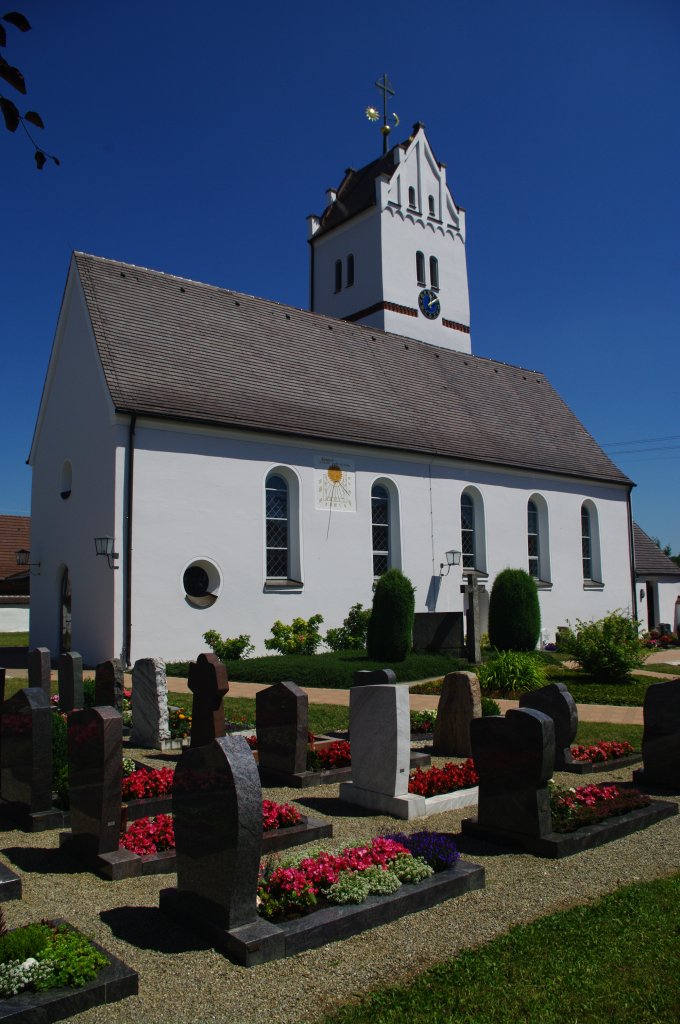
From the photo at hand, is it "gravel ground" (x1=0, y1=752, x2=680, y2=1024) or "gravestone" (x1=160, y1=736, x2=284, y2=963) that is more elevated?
"gravestone" (x1=160, y1=736, x2=284, y2=963)

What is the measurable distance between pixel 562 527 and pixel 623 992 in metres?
26.3

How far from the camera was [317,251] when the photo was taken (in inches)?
1517

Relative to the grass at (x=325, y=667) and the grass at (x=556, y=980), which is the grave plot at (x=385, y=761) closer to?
the grass at (x=556, y=980)

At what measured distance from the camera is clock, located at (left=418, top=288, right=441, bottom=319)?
35438 mm

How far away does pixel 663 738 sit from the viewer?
8461 millimetres

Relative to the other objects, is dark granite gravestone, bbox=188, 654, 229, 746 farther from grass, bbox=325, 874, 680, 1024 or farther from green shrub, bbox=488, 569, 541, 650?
green shrub, bbox=488, 569, 541, 650

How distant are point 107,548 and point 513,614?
11144 mm

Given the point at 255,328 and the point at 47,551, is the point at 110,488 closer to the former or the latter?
the point at 47,551

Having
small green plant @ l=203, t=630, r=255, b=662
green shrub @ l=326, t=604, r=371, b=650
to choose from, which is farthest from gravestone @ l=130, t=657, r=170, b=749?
green shrub @ l=326, t=604, r=371, b=650

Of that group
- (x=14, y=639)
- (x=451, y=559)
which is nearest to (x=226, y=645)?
(x=451, y=559)

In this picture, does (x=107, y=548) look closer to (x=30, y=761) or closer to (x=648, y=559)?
(x=30, y=761)

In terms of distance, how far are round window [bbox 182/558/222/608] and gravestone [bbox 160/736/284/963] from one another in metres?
14.6

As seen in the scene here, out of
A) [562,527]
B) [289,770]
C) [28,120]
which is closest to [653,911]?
[289,770]

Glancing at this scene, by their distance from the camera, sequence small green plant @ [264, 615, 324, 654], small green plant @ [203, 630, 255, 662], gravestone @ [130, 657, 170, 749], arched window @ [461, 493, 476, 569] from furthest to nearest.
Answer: arched window @ [461, 493, 476, 569], small green plant @ [264, 615, 324, 654], small green plant @ [203, 630, 255, 662], gravestone @ [130, 657, 170, 749]
